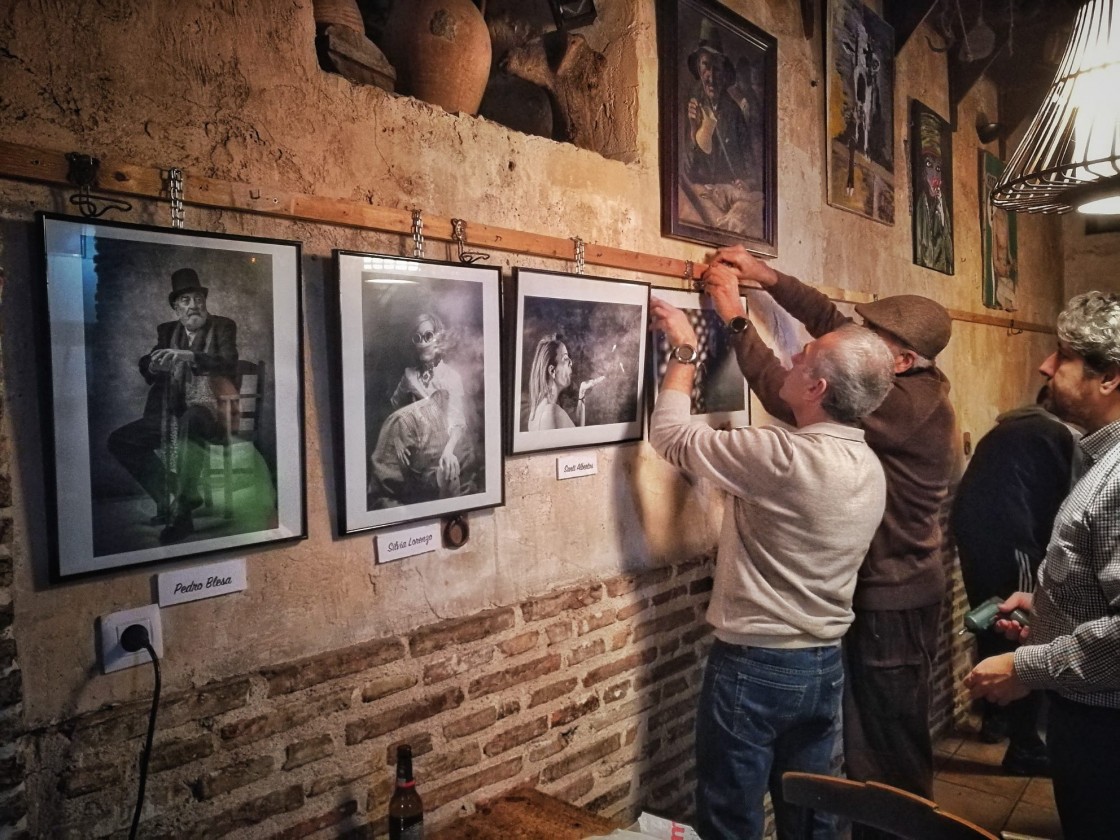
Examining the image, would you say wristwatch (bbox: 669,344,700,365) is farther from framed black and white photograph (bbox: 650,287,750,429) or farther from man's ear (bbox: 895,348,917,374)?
man's ear (bbox: 895,348,917,374)

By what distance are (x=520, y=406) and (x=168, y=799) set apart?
1257 millimetres

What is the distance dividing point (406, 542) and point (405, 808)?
622 mm

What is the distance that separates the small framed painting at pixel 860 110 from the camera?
12.3 feet

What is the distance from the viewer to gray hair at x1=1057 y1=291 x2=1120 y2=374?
7.27 ft

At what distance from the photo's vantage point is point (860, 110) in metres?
3.96

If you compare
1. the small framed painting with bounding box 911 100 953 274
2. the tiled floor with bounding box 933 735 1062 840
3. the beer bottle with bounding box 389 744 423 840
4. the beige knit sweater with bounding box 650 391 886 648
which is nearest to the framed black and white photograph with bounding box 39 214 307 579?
the beer bottle with bounding box 389 744 423 840

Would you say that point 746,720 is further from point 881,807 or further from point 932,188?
point 932,188

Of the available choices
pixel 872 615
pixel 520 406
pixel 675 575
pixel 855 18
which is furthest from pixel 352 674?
pixel 855 18

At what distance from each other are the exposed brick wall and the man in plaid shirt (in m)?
1.06

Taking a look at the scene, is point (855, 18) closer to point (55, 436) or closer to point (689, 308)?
point (689, 308)

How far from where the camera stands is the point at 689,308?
111 inches

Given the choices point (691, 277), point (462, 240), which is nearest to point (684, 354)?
point (691, 277)

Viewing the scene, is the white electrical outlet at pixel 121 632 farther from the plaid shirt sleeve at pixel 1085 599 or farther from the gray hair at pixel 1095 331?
the gray hair at pixel 1095 331

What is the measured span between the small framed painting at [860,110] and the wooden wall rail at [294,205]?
170cm
